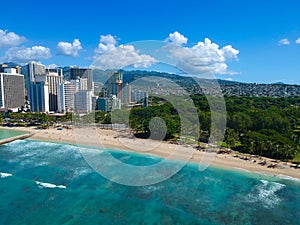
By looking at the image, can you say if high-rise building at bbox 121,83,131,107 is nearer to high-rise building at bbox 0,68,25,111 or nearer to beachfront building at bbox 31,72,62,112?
beachfront building at bbox 31,72,62,112

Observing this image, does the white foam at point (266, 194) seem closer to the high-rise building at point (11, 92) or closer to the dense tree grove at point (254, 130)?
the dense tree grove at point (254, 130)

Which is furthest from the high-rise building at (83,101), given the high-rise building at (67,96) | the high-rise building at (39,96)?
the high-rise building at (39,96)

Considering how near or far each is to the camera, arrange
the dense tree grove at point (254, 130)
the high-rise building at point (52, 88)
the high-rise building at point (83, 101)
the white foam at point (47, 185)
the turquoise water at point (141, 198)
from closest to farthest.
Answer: the turquoise water at point (141, 198) < the white foam at point (47, 185) < the dense tree grove at point (254, 130) < the high-rise building at point (83, 101) < the high-rise building at point (52, 88)

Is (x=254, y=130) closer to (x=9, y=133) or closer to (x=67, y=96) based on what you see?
(x=9, y=133)

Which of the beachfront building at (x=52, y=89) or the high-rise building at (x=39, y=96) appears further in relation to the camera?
the beachfront building at (x=52, y=89)

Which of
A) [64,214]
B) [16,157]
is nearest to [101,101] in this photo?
[16,157]
